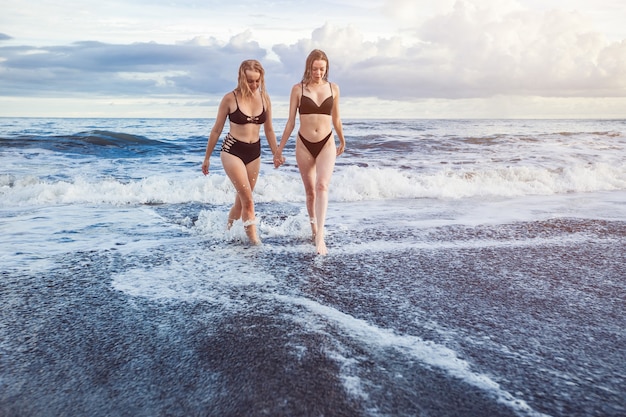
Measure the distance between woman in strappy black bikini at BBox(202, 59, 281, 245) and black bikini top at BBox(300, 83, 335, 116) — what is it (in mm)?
452

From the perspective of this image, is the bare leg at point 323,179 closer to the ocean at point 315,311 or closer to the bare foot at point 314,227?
the bare foot at point 314,227

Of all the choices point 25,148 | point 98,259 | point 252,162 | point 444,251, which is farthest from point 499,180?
point 25,148

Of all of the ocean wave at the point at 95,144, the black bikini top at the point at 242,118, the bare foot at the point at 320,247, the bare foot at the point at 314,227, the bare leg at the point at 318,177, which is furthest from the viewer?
the ocean wave at the point at 95,144

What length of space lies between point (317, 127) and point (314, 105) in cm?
25

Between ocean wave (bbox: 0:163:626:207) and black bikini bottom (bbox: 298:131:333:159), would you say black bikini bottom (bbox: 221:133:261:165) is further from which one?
ocean wave (bbox: 0:163:626:207)

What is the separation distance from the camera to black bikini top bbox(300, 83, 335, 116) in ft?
18.0

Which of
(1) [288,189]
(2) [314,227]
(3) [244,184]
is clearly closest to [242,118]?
(3) [244,184]

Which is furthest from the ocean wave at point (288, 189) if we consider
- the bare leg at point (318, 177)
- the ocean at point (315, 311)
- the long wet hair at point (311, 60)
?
the long wet hair at point (311, 60)

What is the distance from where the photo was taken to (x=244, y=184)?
18.5 feet

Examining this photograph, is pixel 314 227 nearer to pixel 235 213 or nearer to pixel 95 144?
pixel 235 213

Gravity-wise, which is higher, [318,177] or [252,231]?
[318,177]

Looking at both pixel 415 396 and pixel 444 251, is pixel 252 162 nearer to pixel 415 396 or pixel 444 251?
pixel 444 251

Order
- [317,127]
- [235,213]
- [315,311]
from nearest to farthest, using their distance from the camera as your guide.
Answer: [315,311], [317,127], [235,213]

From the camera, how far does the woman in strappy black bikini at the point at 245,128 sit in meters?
5.43
